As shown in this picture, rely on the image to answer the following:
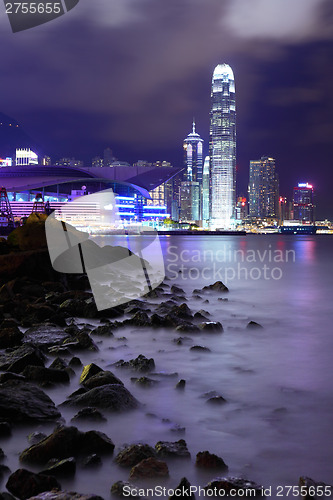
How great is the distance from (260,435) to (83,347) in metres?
3.12

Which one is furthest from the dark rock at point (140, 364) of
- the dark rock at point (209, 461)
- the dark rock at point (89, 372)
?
the dark rock at point (209, 461)

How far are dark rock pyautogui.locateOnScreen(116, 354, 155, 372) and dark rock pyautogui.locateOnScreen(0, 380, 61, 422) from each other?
174 cm

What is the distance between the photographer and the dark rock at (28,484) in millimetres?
2912

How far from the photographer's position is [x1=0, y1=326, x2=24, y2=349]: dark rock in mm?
6406

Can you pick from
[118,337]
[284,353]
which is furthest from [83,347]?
[284,353]

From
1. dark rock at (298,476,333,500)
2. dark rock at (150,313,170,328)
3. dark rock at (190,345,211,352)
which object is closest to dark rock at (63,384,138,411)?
dark rock at (298,476,333,500)

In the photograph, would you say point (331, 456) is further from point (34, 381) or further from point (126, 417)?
point (34, 381)

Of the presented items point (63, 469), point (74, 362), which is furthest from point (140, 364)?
point (63, 469)

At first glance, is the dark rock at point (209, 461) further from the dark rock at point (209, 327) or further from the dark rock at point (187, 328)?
the dark rock at point (209, 327)

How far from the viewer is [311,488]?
3.12 m

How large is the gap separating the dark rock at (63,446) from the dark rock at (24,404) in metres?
0.57

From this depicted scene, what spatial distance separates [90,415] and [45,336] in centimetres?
302

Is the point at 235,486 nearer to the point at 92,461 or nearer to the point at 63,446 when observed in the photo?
the point at 92,461

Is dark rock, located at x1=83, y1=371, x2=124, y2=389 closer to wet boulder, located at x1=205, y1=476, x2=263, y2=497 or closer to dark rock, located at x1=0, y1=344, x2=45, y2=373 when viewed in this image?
dark rock, located at x1=0, y1=344, x2=45, y2=373
